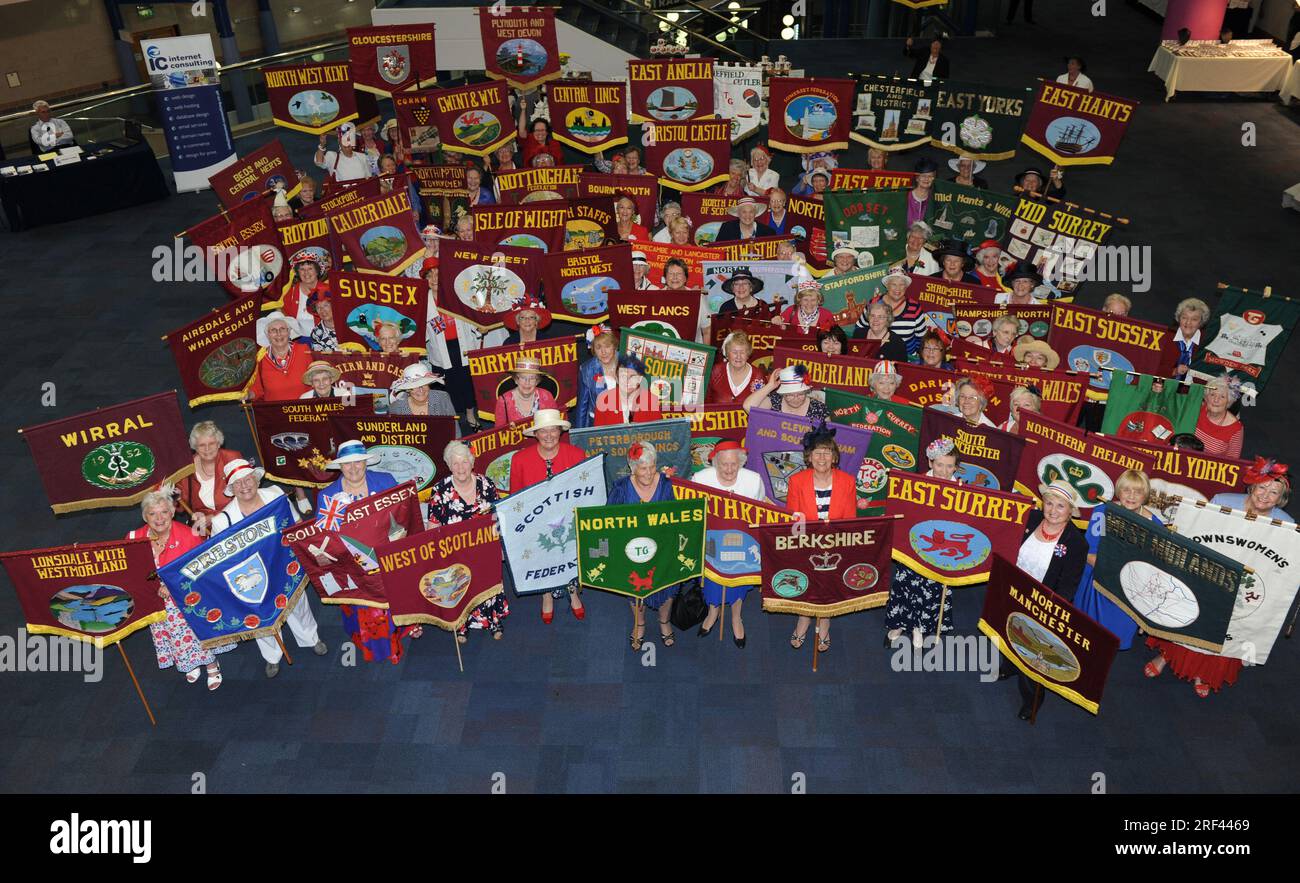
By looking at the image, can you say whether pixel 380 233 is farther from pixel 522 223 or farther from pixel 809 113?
pixel 809 113

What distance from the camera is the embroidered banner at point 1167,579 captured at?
782 centimetres

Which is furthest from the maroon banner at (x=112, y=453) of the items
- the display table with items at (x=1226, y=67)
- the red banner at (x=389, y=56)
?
the display table with items at (x=1226, y=67)

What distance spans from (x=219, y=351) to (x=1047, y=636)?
8.62 metres

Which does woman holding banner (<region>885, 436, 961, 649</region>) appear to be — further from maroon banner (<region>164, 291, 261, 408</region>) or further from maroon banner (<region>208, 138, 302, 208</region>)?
maroon banner (<region>208, 138, 302, 208</region>)

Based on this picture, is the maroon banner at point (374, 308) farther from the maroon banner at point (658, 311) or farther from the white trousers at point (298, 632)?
the white trousers at point (298, 632)

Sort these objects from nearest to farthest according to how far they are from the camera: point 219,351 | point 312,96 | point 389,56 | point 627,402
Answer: point 627,402 → point 219,351 → point 312,96 → point 389,56

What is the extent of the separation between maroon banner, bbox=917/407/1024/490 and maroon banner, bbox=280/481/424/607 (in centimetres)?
488

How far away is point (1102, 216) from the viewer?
41.2 ft

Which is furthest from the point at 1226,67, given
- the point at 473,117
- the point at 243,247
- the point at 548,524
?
the point at 548,524

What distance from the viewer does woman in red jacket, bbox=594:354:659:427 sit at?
10414 mm

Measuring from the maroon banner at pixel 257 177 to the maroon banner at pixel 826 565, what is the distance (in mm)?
9565

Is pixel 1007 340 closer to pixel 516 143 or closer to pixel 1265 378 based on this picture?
pixel 1265 378

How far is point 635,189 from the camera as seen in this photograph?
45.2 ft

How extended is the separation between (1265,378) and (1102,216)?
265cm
